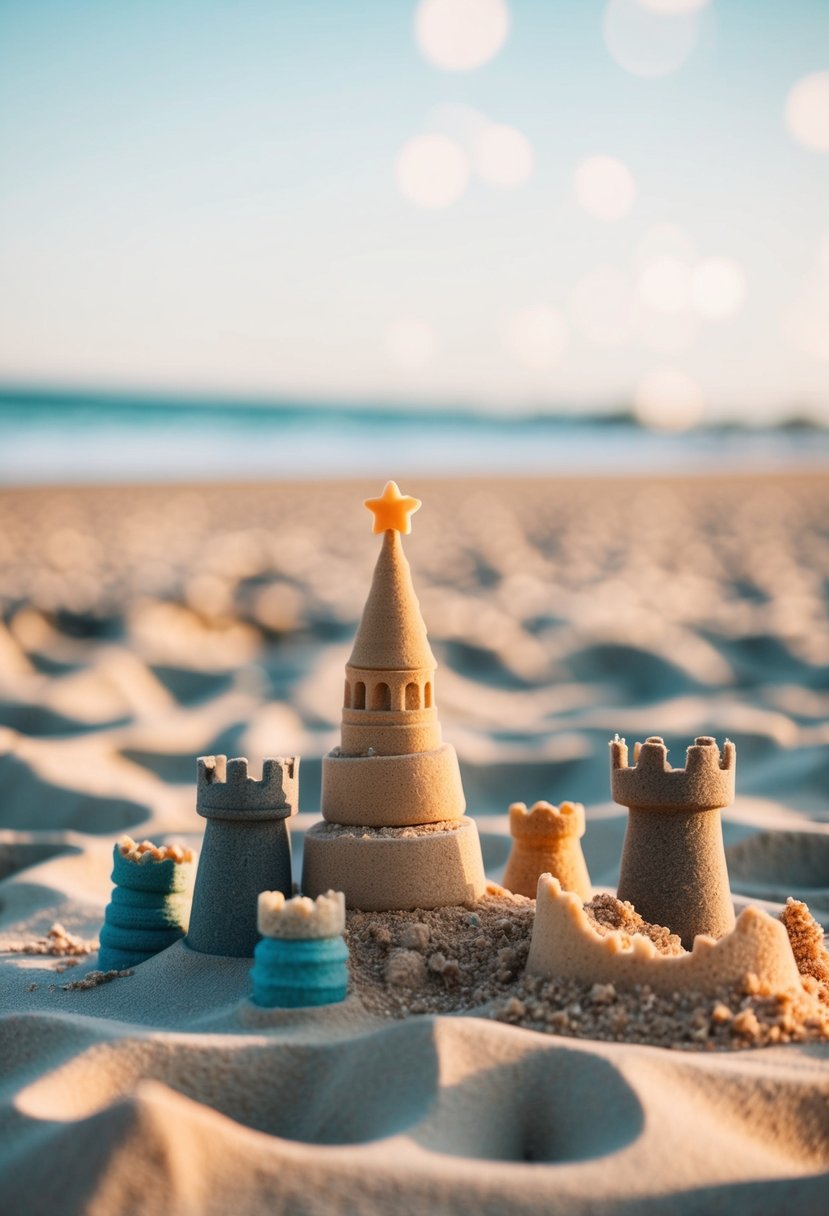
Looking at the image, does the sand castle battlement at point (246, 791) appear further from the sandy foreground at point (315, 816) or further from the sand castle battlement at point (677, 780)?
the sand castle battlement at point (677, 780)

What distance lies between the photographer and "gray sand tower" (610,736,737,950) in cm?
320

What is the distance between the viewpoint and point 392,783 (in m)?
3.30

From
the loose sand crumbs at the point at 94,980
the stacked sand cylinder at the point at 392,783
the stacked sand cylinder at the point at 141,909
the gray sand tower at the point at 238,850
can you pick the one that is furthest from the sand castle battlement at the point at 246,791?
the loose sand crumbs at the point at 94,980

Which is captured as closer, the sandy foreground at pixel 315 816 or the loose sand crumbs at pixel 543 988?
the sandy foreground at pixel 315 816

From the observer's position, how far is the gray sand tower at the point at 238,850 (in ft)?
10.6

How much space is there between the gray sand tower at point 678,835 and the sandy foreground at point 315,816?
1.73 ft

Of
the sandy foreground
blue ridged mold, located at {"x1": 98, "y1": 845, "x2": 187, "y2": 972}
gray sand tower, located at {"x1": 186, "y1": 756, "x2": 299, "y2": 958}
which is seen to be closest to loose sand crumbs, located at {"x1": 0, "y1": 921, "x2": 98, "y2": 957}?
the sandy foreground

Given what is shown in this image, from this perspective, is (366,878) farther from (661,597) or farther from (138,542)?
(138,542)

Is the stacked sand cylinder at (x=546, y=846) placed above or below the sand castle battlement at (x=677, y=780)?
below

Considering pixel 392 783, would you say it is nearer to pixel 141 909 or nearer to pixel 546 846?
pixel 546 846

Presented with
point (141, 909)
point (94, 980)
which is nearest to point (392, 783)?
point (141, 909)

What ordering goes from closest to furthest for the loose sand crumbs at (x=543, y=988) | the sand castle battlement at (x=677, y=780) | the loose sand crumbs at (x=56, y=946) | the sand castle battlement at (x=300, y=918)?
the loose sand crumbs at (x=543, y=988)
the sand castle battlement at (x=300, y=918)
the sand castle battlement at (x=677, y=780)
the loose sand crumbs at (x=56, y=946)

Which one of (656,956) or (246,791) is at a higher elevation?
(246,791)

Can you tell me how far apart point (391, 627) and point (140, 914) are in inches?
38.7
